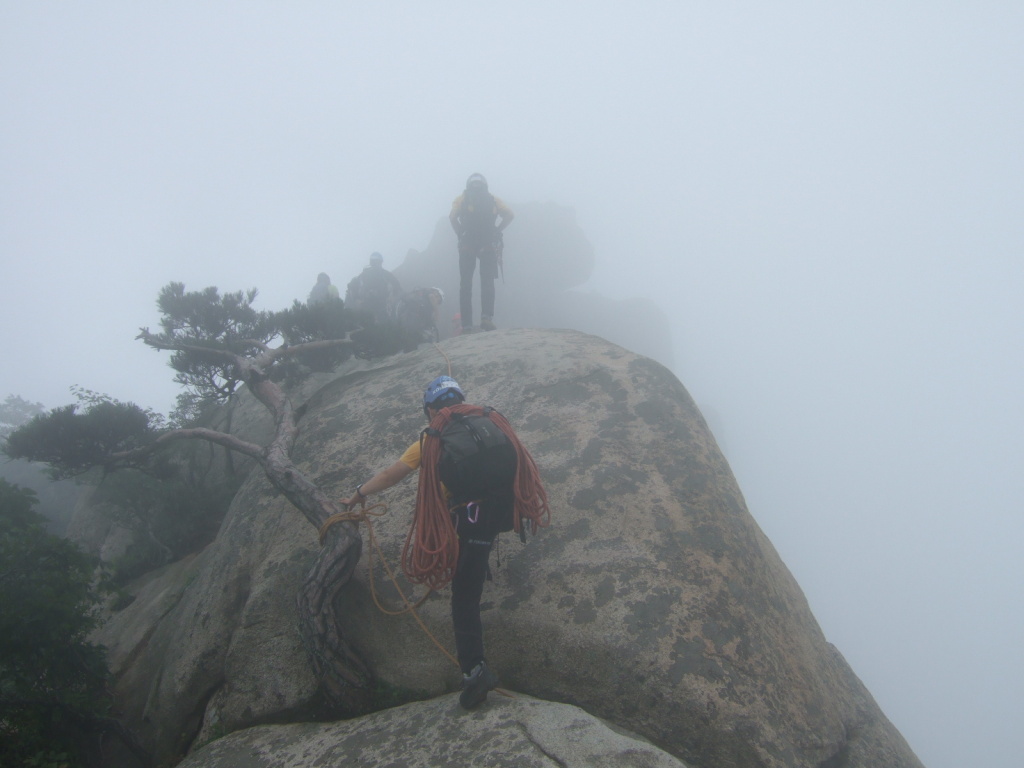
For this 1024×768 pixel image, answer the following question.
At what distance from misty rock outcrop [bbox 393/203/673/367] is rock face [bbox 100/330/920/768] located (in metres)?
24.8

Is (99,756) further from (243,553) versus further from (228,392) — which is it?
(228,392)

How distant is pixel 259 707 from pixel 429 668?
1.75 meters

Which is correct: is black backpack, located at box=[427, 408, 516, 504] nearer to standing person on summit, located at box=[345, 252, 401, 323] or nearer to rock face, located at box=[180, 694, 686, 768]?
rock face, located at box=[180, 694, 686, 768]

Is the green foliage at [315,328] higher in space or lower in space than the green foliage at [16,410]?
higher

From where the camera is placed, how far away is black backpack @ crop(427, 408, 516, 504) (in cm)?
474

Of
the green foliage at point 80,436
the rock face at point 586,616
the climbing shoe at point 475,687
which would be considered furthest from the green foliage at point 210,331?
the climbing shoe at point 475,687

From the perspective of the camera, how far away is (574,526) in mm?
6418

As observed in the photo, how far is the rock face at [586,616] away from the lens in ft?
16.6

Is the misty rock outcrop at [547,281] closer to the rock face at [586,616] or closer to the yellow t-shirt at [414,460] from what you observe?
the rock face at [586,616]

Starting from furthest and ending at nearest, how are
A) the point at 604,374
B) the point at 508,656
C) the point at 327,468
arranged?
the point at 604,374 → the point at 327,468 → the point at 508,656

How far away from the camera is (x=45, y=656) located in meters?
5.95

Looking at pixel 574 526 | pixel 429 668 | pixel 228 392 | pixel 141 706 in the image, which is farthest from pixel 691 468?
pixel 228 392

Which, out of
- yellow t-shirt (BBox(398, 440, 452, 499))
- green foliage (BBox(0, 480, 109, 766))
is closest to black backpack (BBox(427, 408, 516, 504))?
yellow t-shirt (BBox(398, 440, 452, 499))

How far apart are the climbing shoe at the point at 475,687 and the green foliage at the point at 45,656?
13.4ft
